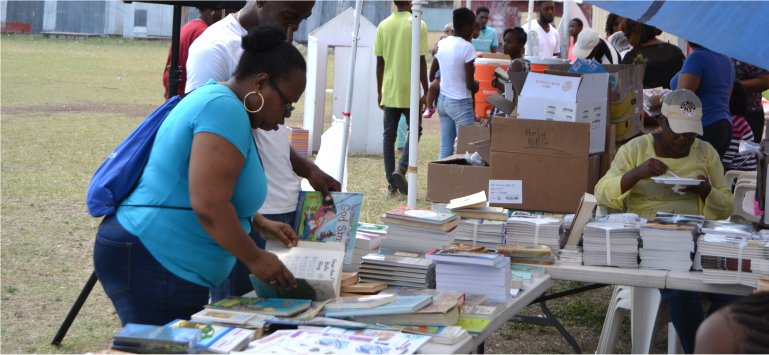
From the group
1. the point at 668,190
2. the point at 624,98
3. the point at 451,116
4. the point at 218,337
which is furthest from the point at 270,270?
the point at 451,116

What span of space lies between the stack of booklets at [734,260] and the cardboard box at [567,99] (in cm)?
124

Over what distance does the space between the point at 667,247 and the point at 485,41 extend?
10160mm

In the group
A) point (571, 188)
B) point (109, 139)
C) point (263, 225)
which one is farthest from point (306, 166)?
point (109, 139)

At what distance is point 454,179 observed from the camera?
186 inches

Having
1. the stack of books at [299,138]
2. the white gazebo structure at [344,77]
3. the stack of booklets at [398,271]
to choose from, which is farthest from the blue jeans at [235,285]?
the white gazebo structure at [344,77]

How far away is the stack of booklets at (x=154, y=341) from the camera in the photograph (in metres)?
2.16

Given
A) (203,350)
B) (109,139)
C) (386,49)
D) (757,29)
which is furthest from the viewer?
(109,139)

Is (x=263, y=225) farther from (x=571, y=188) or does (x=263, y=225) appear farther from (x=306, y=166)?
(x=571, y=188)

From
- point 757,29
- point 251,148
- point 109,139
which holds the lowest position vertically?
point 109,139

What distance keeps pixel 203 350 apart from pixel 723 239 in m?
1.99

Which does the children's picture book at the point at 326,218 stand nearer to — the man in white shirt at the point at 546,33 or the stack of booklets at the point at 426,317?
the stack of booklets at the point at 426,317

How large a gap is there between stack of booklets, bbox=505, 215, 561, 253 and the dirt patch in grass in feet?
35.2

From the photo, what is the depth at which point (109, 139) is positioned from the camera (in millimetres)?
11125

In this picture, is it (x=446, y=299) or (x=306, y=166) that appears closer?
(x=446, y=299)
